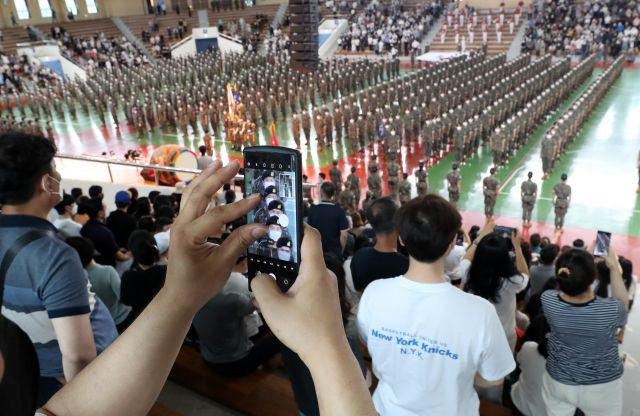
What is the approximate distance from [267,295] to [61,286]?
0.81 metres

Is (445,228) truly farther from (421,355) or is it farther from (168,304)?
(168,304)

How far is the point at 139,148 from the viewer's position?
13.1 metres

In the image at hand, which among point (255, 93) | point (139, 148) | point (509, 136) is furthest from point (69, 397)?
point (255, 93)

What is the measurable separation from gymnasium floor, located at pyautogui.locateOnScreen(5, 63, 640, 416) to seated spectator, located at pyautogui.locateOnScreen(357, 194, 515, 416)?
2223 mm

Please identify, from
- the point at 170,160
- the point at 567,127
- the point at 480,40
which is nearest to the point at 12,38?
the point at 170,160

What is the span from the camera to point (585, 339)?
200 cm

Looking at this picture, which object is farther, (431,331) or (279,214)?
(431,331)

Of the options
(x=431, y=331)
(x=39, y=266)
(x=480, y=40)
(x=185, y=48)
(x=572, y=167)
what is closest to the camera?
(x=39, y=266)

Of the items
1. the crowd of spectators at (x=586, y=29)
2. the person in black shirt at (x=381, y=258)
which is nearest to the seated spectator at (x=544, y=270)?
the person in black shirt at (x=381, y=258)

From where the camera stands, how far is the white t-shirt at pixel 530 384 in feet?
7.72

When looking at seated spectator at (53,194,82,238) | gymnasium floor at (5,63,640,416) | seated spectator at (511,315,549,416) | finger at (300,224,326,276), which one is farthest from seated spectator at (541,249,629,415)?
seated spectator at (53,194,82,238)

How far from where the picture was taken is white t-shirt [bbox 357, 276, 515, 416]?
1.49 meters

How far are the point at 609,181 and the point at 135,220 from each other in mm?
8941

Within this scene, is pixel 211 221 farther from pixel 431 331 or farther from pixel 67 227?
pixel 67 227
